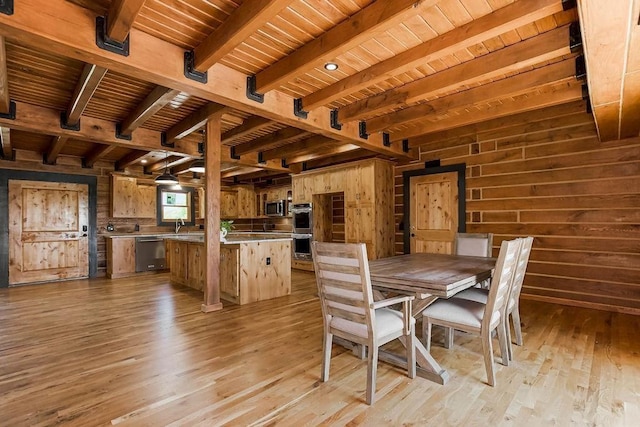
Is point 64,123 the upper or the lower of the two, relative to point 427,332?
upper

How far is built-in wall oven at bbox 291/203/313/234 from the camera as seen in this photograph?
22.0ft

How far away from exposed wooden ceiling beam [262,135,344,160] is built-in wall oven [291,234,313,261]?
1828 millimetres

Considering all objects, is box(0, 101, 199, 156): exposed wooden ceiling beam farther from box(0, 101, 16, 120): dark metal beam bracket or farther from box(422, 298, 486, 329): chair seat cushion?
box(422, 298, 486, 329): chair seat cushion

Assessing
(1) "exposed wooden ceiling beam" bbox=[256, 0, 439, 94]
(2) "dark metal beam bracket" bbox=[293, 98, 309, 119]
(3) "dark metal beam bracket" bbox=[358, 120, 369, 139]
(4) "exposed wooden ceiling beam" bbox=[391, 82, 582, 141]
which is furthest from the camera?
(3) "dark metal beam bracket" bbox=[358, 120, 369, 139]

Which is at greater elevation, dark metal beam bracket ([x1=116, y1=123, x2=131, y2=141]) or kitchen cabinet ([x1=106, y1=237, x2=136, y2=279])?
dark metal beam bracket ([x1=116, y1=123, x2=131, y2=141])

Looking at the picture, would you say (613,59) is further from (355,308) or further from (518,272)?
(355,308)

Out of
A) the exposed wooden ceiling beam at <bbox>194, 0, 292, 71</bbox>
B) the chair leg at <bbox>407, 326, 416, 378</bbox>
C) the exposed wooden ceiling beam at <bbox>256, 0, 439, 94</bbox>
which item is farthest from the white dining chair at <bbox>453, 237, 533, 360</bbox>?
the exposed wooden ceiling beam at <bbox>194, 0, 292, 71</bbox>

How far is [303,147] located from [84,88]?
10.5ft

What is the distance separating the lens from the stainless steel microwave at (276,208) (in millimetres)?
7867

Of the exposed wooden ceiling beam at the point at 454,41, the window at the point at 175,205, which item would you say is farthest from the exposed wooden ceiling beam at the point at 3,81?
the window at the point at 175,205

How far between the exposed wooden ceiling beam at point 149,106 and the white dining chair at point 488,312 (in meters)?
2.99

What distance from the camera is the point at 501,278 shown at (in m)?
2.11

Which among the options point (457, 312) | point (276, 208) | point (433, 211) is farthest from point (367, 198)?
point (457, 312)

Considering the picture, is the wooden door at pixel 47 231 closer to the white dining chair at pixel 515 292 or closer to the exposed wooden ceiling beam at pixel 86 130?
the exposed wooden ceiling beam at pixel 86 130
